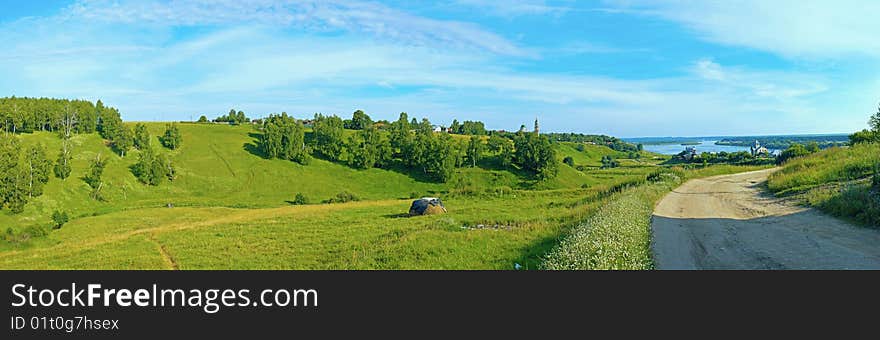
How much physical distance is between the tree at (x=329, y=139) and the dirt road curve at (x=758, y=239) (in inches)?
4578

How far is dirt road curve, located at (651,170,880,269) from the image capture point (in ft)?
40.7

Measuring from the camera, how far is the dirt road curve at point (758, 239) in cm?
1241

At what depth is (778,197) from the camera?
25.9 meters

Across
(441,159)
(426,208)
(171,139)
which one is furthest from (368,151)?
(426,208)

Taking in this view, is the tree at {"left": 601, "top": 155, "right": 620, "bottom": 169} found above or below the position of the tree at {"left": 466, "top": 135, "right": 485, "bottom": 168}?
below

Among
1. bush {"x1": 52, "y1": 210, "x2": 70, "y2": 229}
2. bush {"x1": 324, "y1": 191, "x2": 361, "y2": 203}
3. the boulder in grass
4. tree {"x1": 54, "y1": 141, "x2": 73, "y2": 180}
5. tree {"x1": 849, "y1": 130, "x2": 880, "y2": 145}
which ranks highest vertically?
tree {"x1": 849, "y1": 130, "x2": 880, "y2": 145}

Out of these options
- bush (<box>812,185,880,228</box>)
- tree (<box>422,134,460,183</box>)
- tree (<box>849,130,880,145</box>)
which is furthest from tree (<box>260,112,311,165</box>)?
bush (<box>812,185,880,228</box>)

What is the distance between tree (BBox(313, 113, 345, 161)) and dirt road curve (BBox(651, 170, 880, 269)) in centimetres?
11628

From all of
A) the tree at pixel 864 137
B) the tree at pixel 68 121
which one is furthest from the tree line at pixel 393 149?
the tree at pixel 864 137

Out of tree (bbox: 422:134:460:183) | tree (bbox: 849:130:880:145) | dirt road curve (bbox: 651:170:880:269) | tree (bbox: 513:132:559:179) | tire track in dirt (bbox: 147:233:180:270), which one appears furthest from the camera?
tree (bbox: 513:132:559:179)

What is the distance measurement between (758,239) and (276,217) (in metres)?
43.1

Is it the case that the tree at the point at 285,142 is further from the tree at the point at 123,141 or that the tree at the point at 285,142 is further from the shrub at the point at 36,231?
the shrub at the point at 36,231

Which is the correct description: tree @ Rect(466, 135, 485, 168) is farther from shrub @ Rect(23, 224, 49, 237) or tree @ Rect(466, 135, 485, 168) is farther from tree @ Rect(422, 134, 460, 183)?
shrub @ Rect(23, 224, 49, 237)
